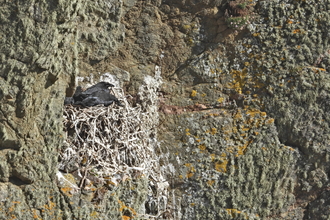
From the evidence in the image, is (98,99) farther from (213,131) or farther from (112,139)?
(213,131)

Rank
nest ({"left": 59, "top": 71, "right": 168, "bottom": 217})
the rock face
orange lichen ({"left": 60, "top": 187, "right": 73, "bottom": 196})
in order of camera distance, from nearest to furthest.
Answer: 1. orange lichen ({"left": 60, "top": 187, "right": 73, "bottom": 196})
2. nest ({"left": 59, "top": 71, "right": 168, "bottom": 217})
3. the rock face

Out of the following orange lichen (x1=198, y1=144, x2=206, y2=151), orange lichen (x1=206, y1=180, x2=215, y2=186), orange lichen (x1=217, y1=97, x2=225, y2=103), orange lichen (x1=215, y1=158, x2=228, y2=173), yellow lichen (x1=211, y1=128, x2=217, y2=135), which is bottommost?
orange lichen (x1=206, y1=180, x2=215, y2=186)

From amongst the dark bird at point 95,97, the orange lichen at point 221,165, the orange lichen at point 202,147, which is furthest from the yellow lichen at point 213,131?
the dark bird at point 95,97

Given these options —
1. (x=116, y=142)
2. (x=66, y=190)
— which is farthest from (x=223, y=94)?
(x=66, y=190)

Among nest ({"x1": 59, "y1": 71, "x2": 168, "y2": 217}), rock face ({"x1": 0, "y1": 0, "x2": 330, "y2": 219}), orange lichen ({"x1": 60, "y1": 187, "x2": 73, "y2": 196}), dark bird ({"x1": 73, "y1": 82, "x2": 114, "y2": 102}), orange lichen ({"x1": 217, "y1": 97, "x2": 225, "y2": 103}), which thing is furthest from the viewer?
orange lichen ({"x1": 217, "y1": 97, "x2": 225, "y2": 103})

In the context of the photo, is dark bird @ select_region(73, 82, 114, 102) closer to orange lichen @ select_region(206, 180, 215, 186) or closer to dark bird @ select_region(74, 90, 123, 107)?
dark bird @ select_region(74, 90, 123, 107)

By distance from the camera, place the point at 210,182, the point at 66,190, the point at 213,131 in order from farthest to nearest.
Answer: the point at 213,131
the point at 210,182
the point at 66,190

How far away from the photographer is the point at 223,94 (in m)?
5.04

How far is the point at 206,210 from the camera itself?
4.77 meters

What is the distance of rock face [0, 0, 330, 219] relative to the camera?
479 cm

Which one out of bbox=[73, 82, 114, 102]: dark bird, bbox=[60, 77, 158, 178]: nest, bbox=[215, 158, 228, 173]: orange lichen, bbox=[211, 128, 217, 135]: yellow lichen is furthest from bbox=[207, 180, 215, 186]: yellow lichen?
bbox=[73, 82, 114, 102]: dark bird

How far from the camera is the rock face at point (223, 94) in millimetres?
4793

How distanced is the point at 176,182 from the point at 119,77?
125 centimetres

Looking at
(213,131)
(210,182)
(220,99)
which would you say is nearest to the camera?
(210,182)
